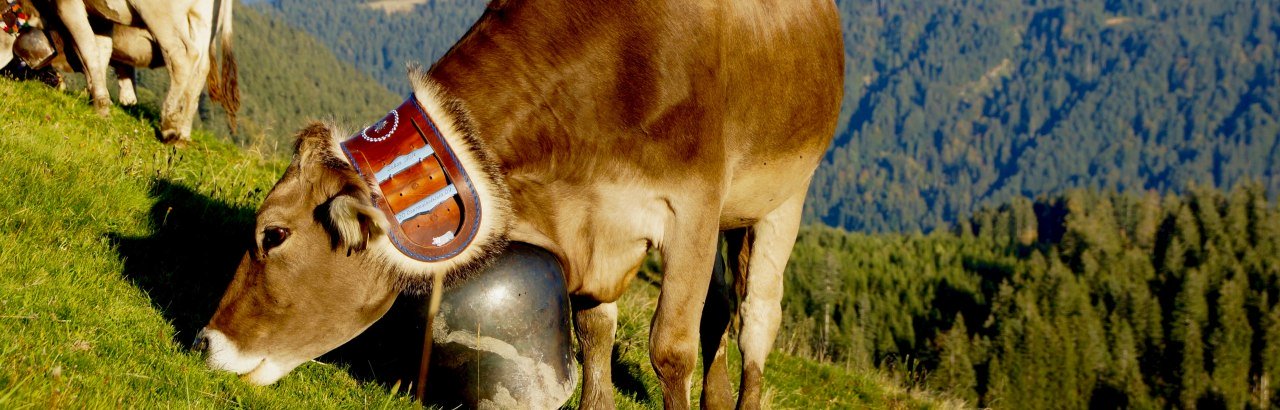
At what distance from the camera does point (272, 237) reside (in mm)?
3928

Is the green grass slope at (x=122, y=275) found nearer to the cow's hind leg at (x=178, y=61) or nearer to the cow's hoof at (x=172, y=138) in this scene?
the cow's hoof at (x=172, y=138)

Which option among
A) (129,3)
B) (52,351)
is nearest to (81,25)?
(129,3)

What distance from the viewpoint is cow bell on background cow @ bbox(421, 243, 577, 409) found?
14.2 feet

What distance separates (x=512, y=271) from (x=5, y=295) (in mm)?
2056

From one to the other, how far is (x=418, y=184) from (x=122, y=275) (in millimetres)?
2229

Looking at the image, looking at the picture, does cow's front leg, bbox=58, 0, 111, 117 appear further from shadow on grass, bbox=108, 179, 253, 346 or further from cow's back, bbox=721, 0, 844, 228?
cow's back, bbox=721, 0, 844, 228

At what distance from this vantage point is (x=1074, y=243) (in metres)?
151

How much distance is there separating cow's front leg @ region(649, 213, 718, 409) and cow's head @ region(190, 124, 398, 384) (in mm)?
1166

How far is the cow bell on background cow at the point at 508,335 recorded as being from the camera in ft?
14.2

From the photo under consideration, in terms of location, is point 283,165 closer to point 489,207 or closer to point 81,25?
point 81,25

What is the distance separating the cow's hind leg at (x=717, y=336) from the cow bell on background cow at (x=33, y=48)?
6.85m

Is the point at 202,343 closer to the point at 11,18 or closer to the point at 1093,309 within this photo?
the point at 11,18

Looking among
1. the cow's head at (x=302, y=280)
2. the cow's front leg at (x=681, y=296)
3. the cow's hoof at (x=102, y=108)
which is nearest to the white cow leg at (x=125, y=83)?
the cow's hoof at (x=102, y=108)

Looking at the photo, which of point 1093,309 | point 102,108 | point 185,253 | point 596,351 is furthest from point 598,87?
point 1093,309
